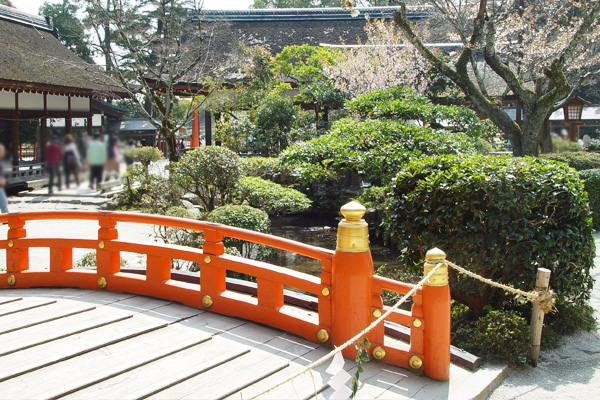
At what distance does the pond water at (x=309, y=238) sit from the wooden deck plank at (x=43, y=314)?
4359mm

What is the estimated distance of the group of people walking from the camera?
703 millimetres

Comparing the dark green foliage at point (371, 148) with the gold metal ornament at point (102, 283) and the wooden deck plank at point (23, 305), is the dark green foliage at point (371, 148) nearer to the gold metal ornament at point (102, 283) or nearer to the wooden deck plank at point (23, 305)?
the gold metal ornament at point (102, 283)

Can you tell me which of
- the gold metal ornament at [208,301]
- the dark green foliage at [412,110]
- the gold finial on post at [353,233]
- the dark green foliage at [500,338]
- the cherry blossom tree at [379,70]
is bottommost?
the dark green foliage at [500,338]

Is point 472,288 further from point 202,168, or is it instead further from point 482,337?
point 202,168

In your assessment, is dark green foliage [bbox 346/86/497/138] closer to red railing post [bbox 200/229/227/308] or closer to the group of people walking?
red railing post [bbox 200/229/227/308]

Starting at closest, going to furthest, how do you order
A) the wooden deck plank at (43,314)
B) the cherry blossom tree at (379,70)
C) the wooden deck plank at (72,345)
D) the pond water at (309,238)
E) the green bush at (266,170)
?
1. the wooden deck plank at (72,345)
2. the wooden deck plank at (43,314)
3. the pond water at (309,238)
4. the green bush at (266,170)
5. the cherry blossom tree at (379,70)

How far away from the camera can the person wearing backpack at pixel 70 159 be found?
0.70 m

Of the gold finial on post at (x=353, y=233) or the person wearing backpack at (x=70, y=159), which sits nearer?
the person wearing backpack at (x=70, y=159)

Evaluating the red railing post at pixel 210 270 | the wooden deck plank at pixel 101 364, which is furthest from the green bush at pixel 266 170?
the wooden deck plank at pixel 101 364

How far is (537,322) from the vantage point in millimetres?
4598

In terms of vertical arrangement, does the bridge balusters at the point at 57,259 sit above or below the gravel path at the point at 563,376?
above

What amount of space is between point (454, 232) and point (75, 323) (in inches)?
142

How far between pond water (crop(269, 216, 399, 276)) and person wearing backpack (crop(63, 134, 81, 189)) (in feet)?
26.0

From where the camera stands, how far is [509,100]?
78.1ft
